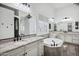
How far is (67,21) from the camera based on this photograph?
6.00ft

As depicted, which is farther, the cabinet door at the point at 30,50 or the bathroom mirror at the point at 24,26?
the bathroom mirror at the point at 24,26

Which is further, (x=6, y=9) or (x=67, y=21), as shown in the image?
(x=67, y=21)

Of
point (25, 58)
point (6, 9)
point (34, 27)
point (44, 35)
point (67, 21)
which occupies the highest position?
point (6, 9)

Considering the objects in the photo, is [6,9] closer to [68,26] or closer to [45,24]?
[45,24]

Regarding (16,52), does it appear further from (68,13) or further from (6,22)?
(68,13)

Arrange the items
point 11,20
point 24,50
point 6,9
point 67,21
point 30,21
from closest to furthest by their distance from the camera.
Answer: point 24,50 < point 6,9 < point 11,20 < point 67,21 < point 30,21

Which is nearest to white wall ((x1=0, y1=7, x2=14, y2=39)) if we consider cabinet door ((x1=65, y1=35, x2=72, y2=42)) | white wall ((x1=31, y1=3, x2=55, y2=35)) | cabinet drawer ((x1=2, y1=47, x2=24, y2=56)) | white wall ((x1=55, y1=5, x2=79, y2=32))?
cabinet drawer ((x1=2, y1=47, x2=24, y2=56))

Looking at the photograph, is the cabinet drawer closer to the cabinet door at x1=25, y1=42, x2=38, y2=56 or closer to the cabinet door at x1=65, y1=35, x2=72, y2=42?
the cabinet door at x1=25, y1=42, x2=38, y2=56

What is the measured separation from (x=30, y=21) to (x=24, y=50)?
113cm

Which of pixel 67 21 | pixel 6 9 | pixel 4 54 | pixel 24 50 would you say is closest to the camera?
pixel 4 54

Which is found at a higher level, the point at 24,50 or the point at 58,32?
the point at 58,32

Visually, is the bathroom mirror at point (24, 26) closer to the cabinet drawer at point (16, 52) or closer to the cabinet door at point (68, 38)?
the cabinet drawer at point (16, 52)

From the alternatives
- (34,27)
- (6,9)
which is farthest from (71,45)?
(6,9)

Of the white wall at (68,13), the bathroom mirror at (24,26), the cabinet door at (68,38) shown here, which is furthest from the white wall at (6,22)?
the cabinet door at (68,38)
